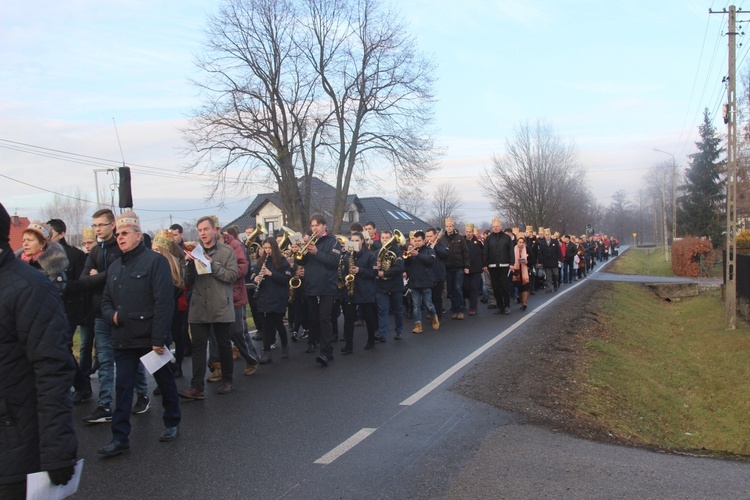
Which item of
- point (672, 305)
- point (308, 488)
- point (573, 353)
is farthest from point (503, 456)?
point (672, 305)

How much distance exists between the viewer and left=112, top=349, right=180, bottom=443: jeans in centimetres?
539

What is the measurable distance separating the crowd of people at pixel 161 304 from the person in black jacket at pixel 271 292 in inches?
0.7

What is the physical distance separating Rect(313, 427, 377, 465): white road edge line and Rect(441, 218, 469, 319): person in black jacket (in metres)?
8.23

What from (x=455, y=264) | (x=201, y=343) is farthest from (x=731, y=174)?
(x=201, y=343)

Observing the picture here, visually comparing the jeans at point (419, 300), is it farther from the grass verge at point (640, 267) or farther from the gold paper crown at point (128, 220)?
the grass verge at point (640, 267)

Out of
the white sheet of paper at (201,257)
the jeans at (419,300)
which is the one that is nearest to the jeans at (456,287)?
the jeans at (419,300)

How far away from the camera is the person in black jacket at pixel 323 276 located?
8.85m

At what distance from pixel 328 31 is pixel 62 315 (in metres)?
33.0

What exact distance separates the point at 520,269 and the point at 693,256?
20901 millimetres

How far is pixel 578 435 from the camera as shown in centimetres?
593

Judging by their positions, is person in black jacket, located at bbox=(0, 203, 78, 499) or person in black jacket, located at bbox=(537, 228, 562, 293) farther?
person in black jacket, located at bbox=(537, 228, 562, 293)

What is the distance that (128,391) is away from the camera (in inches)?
213

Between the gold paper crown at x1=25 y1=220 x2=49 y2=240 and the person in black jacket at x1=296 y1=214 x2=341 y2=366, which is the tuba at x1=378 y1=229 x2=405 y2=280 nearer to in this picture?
the person in black jacket at x1=296 y1=214 x2=341 y2=366

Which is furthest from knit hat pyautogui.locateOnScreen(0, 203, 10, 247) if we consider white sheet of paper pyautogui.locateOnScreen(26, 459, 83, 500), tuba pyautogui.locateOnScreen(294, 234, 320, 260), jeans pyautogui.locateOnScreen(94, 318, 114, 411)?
tuba pyautogui.locateOnScreen(294, 234, 320, 260)
